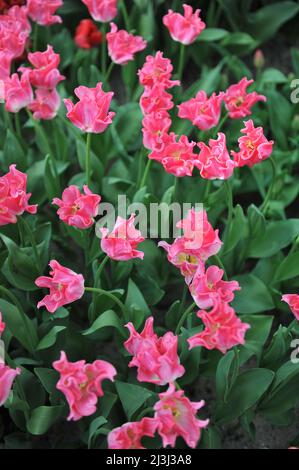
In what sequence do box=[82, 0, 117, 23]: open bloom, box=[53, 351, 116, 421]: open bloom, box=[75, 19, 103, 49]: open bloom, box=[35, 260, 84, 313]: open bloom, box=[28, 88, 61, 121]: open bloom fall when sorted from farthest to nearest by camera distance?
box=[75, 19, 103, 49]: open bloom
box=[82, 0, 117, 23]: open bloom
box=[28, 88, 61, 121]: open bloom
box=[35, 260, 84, 313]: open bloom
box=[53, 351, 116, 421]: open bloom

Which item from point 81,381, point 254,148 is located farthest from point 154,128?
point 81,381

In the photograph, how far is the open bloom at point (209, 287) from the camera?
1.09m

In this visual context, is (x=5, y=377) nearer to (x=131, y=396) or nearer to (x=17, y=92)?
(x=131, y=396)

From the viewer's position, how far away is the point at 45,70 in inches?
55.2

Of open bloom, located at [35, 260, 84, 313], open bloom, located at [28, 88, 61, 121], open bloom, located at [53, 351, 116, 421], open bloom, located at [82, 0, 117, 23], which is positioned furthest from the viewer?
open bloom, located at [82, 0, 117, 23]

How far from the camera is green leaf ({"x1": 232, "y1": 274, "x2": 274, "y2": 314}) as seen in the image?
1.47m

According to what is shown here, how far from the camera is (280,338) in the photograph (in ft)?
4.33

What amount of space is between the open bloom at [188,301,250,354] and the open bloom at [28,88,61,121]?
63cm

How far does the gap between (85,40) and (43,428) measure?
1037 mm

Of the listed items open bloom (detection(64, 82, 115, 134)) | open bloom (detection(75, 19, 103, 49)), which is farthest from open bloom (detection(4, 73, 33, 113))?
open bloom (detection(75, 19, 103, 49))

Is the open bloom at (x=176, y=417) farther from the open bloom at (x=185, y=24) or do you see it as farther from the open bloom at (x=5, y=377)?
the open bloom at (x=185, y=24)

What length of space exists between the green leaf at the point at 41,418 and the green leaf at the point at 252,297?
0.43 meters

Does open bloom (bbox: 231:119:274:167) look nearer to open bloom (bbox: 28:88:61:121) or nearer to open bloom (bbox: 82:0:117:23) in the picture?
open bloom (bbox: 28:88:61:121)

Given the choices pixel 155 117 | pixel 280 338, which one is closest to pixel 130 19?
pixel 155 117
